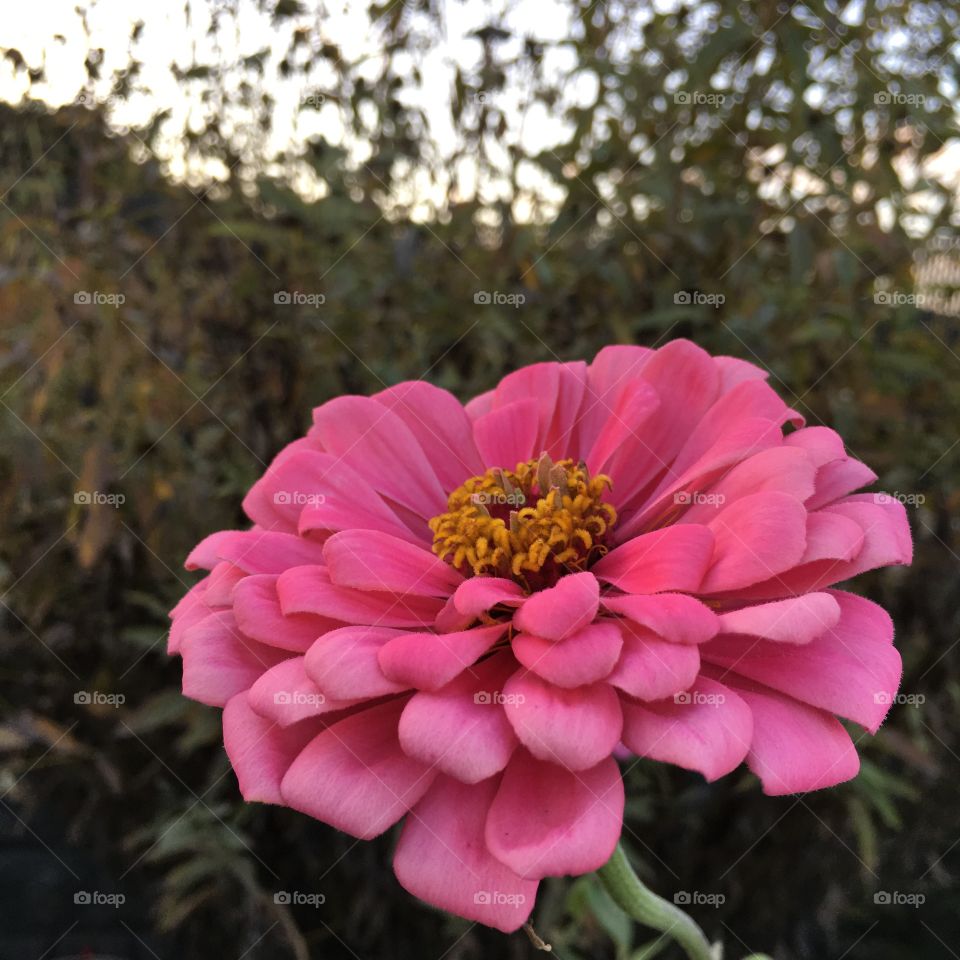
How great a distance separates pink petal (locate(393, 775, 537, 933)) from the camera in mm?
561

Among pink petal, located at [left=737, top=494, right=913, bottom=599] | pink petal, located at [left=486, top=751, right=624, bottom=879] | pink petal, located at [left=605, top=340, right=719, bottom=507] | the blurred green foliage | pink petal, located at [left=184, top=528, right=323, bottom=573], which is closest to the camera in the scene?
pink petal, located at [left=486, top=751, right=624, bottom=879]

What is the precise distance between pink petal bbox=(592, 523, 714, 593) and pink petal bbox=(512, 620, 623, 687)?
0.06 meters

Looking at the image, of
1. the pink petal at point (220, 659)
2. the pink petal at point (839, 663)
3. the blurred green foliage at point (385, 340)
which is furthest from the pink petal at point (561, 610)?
the blurred green foliage at point (385, 340)

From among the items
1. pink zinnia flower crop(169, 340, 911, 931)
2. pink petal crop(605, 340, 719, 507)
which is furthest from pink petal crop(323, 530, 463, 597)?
pink petal crop(605, 340, 719, 507)

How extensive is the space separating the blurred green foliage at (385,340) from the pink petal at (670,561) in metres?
0.74

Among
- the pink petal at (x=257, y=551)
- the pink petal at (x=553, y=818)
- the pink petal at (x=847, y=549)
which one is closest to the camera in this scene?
the pink petal at (x=553, y=818)

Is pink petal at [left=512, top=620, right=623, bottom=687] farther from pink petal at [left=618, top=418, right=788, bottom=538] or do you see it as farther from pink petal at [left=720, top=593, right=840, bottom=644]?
pink petal at [left=618, top=418, right=788, bottom=538]

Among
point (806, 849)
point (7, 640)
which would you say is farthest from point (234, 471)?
point (806, 849)

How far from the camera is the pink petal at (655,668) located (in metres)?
0.58

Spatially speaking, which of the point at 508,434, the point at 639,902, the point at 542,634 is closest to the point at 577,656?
the point at 542,634

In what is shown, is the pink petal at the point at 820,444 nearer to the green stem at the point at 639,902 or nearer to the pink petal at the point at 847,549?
the pink petal at the point at 847,549

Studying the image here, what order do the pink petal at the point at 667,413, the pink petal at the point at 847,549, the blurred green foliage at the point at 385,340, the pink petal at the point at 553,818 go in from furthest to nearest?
the blurred green foliage at the point at 385,340
the pink petal at the point at 667,413
the pink petal at the point at 847,549
the pink petal at the point at 553,818

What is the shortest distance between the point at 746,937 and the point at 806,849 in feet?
0.66

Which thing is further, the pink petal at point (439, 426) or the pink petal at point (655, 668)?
the pink petal at point (439, 426)
